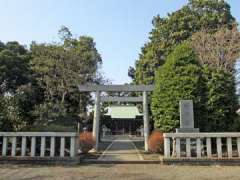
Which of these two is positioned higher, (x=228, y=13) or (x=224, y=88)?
(x=228, y=13)


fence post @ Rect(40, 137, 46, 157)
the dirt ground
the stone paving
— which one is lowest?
the dirt ground

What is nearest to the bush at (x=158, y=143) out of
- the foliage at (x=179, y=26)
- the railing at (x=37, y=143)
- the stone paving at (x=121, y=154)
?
the stone paving at (x=121, y=154)

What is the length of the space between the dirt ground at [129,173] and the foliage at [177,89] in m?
4.03

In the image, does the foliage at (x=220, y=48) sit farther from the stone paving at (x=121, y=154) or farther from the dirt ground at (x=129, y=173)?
the dirt ground at (x=129, y=173)

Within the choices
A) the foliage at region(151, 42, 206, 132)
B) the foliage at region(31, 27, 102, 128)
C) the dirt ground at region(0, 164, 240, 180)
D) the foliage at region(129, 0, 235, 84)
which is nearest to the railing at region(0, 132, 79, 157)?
the dirt ground at region(0, 164, 240, 180)

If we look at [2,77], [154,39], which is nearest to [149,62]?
[154,39]

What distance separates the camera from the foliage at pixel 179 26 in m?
30.6

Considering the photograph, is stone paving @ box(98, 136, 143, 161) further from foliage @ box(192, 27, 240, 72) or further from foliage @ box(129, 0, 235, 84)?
foliage @ box(129, 0, 235, 84)

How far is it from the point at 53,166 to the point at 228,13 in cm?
2515

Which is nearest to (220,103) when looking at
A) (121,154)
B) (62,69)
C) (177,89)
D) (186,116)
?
(177,89)

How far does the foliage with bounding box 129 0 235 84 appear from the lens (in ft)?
101

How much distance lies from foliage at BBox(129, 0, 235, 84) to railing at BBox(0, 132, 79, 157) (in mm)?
18407

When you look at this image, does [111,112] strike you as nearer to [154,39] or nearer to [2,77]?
[154,39]

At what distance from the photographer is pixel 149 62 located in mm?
31500
